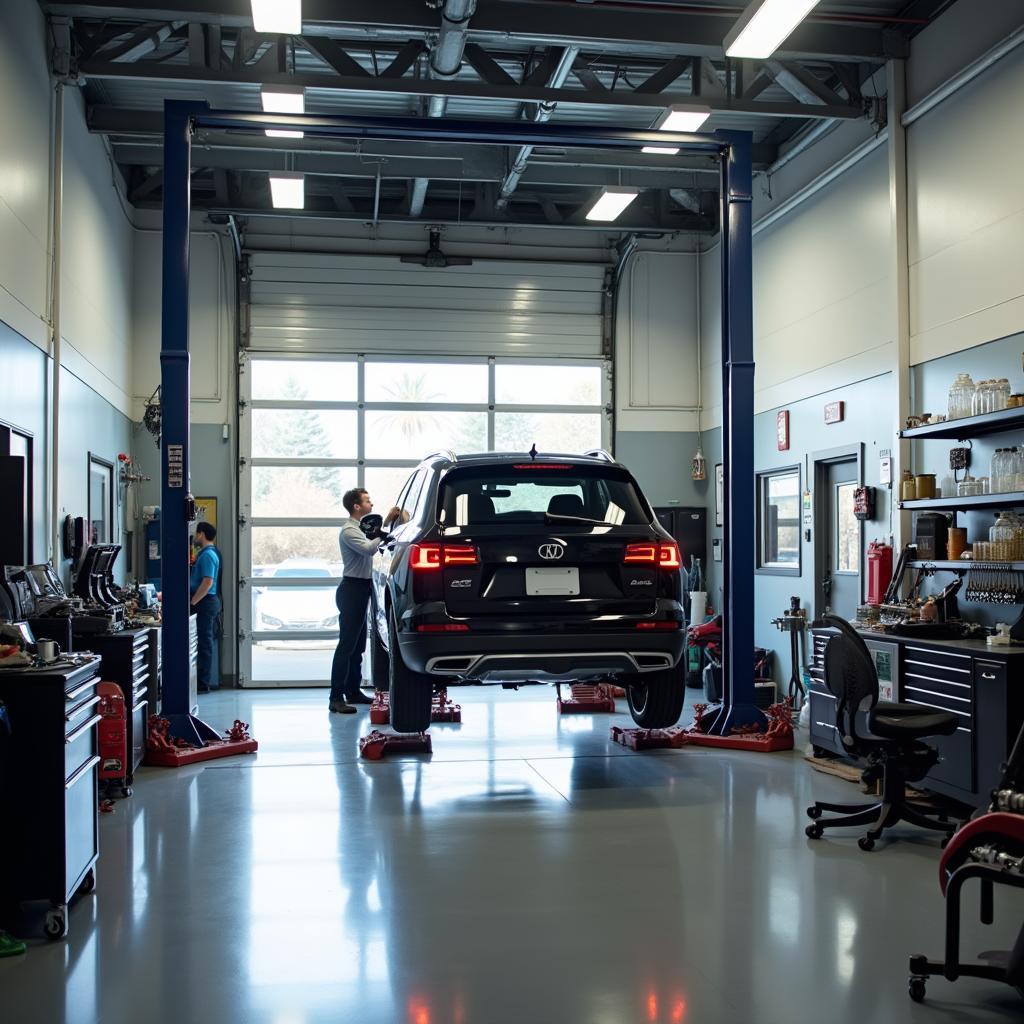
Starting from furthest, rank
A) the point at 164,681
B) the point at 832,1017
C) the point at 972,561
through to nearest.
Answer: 1. the point at 164,681
2. the point at 972,561
3. the point at 832,1017

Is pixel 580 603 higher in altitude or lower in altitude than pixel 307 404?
lower

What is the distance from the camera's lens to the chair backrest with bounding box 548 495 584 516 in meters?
5.85

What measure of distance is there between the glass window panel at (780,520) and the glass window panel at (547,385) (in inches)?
95.5

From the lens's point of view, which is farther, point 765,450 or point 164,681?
point 765,450

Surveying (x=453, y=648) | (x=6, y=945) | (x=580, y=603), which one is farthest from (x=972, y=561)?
(x=6, y=945)

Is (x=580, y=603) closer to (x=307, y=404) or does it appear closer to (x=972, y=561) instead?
(x=972, y=561)

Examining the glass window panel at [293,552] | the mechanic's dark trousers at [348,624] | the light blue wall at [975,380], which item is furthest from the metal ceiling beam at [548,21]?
the glass window panel at [293,552]

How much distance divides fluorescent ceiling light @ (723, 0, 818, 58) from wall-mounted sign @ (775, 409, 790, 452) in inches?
157

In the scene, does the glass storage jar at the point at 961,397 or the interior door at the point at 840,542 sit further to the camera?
the interior door at the point at 840,542

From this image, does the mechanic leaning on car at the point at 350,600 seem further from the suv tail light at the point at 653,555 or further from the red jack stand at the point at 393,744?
the suv tail light at the point at 653,555

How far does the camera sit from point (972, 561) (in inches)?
243

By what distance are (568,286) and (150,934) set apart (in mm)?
9534

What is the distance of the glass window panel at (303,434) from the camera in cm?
1131

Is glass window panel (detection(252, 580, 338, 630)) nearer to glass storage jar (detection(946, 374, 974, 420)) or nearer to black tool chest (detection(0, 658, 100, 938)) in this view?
glass storage jar (detection(946, 374, 974, 420))
